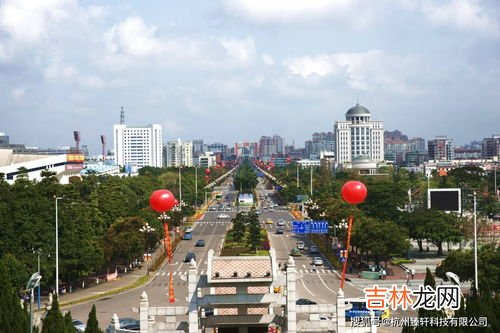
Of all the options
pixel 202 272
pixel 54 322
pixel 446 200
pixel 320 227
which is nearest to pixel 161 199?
pixel 202 272

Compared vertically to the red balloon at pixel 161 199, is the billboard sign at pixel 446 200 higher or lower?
lower

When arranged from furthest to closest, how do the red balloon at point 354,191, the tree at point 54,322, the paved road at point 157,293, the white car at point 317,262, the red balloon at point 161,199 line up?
the white car at point 317,262, the paved road at point 157,293, the red balloon at point 161,199, the red balloon at point 354,191, the tree at point 54,322

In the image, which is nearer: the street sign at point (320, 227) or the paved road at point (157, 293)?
the paved road at point (157, 293)

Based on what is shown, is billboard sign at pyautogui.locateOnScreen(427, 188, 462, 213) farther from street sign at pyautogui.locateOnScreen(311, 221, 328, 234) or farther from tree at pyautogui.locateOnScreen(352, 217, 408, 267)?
tree at pyautogui.locateOnScreen(352, 217, 408, 267)

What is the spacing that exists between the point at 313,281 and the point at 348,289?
14.1 ft

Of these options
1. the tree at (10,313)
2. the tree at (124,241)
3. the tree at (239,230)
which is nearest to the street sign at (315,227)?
the tree at (239,230)

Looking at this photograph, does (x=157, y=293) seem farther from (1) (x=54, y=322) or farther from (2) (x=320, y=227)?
(1) (x=54, y=322)

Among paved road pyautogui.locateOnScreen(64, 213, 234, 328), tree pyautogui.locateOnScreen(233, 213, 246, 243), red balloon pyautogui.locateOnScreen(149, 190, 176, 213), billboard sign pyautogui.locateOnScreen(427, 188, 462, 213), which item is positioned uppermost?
red balloon pyautogui.locateOnScreen(149, 190, 176, 213)

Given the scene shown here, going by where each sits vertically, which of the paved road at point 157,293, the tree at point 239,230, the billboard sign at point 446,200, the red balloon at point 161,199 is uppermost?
the red balloon at point 161,199

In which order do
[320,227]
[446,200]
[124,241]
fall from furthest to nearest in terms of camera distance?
[446,200]
[320,227]
[124,241]

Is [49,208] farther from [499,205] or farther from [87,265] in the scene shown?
[499,205]

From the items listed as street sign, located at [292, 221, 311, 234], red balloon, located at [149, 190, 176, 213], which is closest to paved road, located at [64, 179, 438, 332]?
street sign, located at [292, 221, 311, 234]

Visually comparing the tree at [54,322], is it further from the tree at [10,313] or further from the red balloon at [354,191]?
the red balloon at [354,191]

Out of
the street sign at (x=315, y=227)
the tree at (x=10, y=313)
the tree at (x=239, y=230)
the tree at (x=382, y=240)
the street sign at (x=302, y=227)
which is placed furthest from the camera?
the tree at (x=239, y=230)
